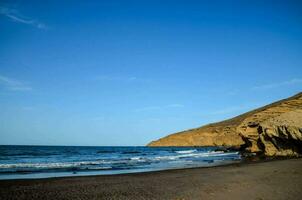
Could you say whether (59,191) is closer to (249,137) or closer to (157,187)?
(157,187)

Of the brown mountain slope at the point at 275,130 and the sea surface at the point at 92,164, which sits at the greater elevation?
the brown mountain slope at the point at 275,130

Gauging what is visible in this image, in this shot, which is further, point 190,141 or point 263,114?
point 190,141

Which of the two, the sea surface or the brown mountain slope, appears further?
the brown mountain slope

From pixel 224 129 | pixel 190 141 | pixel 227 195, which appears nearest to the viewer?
pixel 227 195

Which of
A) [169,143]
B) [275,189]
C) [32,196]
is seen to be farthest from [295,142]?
[169,143]

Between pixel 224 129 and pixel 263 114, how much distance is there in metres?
Answer: 68.0

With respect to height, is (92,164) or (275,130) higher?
(275,130)

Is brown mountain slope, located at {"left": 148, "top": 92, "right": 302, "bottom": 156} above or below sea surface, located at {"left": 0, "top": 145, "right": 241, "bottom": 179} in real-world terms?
above

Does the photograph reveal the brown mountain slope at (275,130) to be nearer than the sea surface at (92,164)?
No

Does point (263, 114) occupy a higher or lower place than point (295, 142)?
higher

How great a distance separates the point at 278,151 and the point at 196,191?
27665mm

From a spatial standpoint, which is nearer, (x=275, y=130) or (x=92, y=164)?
(x=92, y=164)

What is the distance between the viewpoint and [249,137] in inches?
1873

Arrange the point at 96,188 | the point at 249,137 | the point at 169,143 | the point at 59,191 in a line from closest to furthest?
1. the point at 59,191
2. the point at 96,188
3. the point at 249,137
4. the point at 169,143
